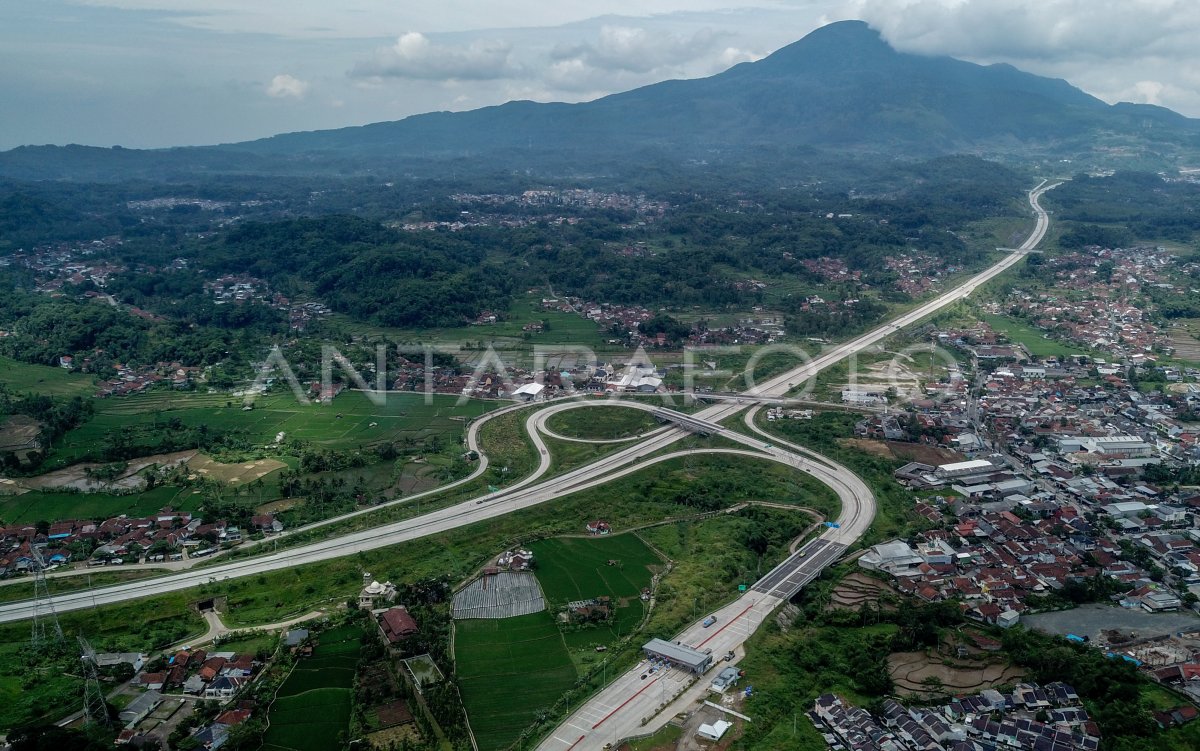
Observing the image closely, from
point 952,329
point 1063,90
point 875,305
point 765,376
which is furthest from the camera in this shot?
point 1063,90

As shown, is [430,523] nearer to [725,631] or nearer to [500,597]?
[500,597]

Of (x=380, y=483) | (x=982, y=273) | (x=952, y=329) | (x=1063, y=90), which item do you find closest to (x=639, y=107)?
(x=1063, y=90)

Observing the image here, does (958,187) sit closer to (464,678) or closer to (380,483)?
(380,483)

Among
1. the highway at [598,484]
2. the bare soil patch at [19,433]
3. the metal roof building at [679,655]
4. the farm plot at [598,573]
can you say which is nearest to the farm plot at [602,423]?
the highway at [598,484]

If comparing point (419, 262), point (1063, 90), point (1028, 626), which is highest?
point (1063, 90)

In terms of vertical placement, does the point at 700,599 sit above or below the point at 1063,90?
below

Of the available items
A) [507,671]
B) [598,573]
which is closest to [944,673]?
[598,573]

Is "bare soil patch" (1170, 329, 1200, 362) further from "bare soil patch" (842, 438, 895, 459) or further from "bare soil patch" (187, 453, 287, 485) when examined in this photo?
"bare soil patch" (187, 453, 287, 485)
